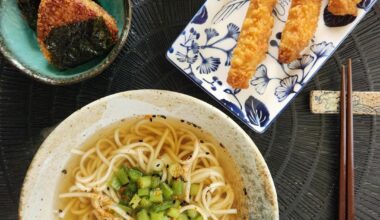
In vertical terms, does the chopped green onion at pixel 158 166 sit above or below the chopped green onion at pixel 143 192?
above

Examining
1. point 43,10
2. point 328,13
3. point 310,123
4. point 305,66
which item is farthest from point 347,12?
point 43,10

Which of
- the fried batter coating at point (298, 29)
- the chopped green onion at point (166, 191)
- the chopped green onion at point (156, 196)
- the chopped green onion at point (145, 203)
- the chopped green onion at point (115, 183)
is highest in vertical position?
the fried batter coating at point (298, 29)

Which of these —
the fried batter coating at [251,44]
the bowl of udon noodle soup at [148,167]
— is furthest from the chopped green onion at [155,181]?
the fried batter coating at [251,44]

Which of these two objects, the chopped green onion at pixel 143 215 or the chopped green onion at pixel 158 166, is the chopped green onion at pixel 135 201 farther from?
the chopped green onion at pixel 158 166

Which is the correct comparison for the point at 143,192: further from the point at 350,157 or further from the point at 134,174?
the point at 350,157

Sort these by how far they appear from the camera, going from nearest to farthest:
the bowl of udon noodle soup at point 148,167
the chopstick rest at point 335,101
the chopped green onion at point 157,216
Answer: the bowl of udon noodle soup at point 148,167
the chopped green onion at point 157,216
the chopstick rest at point 335,101

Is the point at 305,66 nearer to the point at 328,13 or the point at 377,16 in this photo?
the point at 328,13
